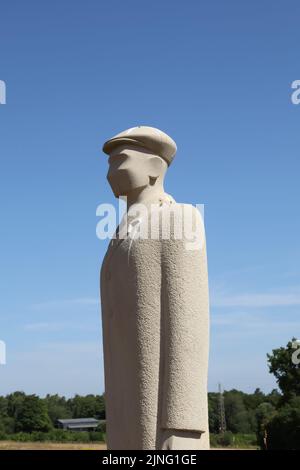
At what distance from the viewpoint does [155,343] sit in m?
5.00

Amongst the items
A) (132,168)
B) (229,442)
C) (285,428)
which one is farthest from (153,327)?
(229,442)

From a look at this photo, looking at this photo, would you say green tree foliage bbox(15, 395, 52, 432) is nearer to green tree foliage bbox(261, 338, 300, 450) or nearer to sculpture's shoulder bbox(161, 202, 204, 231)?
green tree foliage bbox(261, 338, 300, 450)

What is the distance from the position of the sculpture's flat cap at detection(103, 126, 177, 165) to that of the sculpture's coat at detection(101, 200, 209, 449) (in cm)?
81

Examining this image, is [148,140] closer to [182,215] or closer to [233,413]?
[182,215]

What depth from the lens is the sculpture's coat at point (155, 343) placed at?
15.9ft

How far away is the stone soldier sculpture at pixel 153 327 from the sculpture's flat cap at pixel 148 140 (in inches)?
0.4

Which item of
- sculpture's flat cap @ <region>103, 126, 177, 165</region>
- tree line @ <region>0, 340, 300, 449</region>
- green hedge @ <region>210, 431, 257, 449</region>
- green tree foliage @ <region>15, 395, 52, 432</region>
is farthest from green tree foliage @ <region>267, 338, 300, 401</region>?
green tree foliage @ <region>15, 395, 52, 432</region>

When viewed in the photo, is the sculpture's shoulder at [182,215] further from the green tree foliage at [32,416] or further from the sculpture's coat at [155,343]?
the green tree foliage at [32,416]

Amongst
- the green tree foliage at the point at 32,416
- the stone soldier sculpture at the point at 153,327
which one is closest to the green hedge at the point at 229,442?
the green tree foliage at the point at 32,416

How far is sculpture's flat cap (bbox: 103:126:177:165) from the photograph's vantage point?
5.68 meters

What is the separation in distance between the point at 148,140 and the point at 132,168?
1.04 ft

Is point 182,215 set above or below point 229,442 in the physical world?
above

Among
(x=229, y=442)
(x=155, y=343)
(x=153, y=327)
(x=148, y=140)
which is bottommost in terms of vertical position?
(x=229, y=442)

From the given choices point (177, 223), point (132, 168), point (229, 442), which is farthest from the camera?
point (229, 442)
